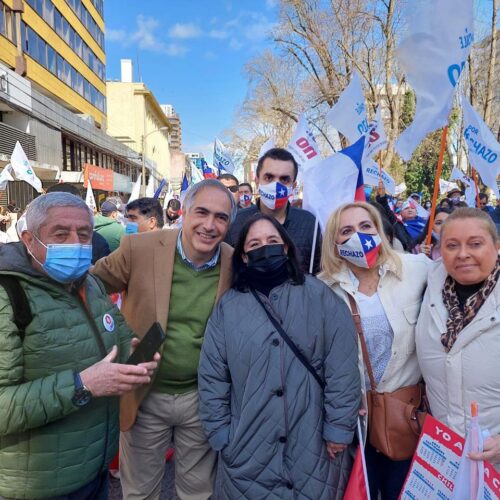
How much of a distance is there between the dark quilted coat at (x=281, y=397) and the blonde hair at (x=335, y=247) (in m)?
0.36

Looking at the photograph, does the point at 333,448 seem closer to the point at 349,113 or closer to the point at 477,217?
the point at 477,217

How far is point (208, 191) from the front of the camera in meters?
2.54

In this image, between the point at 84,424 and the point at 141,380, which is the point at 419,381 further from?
the point at 84,424

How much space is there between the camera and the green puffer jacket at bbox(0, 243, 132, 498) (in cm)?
173

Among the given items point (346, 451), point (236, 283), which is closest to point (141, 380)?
point (236, 283)

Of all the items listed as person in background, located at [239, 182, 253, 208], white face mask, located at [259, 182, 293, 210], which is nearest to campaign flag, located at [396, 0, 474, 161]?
white face mask, located at [259, 182, 293, 210]

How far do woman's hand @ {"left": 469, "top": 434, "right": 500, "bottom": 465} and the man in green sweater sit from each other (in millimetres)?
1422

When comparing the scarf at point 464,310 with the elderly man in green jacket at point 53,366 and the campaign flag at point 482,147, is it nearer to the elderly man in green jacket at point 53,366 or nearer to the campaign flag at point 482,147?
the elderly man in green jacket at point 53,366

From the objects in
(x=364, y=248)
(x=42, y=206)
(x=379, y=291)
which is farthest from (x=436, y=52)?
(x=42, y=206)

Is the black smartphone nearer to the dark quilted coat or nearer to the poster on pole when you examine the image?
the dark quilted coat

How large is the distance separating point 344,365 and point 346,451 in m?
0.49

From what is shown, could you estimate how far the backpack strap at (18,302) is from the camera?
1761 millimetres

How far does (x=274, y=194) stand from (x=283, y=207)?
0.16m

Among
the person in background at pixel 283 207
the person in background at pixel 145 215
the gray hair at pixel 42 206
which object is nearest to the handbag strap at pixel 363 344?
the person in background at pixel 283 207
